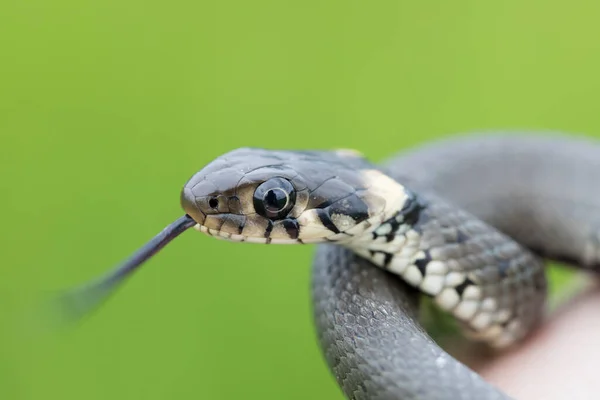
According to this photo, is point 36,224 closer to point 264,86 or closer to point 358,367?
point 264,86

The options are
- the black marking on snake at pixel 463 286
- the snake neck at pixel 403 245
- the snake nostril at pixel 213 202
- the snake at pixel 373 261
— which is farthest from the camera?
the black marking on snake at pixel 463 286

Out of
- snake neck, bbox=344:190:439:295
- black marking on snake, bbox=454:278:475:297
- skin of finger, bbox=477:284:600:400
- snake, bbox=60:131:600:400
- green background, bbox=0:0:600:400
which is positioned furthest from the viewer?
green background, bbox=0:0:600:400

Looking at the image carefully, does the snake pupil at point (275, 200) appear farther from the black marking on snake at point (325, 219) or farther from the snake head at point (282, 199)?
the black marking on snake at point (325, 219)

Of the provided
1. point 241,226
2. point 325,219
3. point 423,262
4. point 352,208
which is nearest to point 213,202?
point 241,226

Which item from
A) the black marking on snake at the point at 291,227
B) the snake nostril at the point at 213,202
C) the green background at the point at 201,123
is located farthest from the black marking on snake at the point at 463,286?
the green background at the point at 201,123

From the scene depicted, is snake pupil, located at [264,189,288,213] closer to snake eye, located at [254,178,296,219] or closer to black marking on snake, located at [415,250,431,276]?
snake eye, located at [254,178,296,219]

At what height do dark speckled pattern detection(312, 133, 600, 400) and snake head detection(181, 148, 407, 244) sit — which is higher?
snake head detection(181, 148, 407, 244)

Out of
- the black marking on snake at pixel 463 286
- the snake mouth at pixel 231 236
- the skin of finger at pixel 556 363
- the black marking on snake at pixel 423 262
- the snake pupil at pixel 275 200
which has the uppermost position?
the snake pupil at pixel 275 200

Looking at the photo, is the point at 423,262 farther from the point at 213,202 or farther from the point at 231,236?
the point at 213,202

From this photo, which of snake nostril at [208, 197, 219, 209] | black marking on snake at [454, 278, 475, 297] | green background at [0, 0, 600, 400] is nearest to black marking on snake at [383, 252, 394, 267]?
black marking on snake at [454, 278, 475, 297]

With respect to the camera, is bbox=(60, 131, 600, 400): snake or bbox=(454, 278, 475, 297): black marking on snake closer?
bbox=(60, 131, 600, 400): snake
